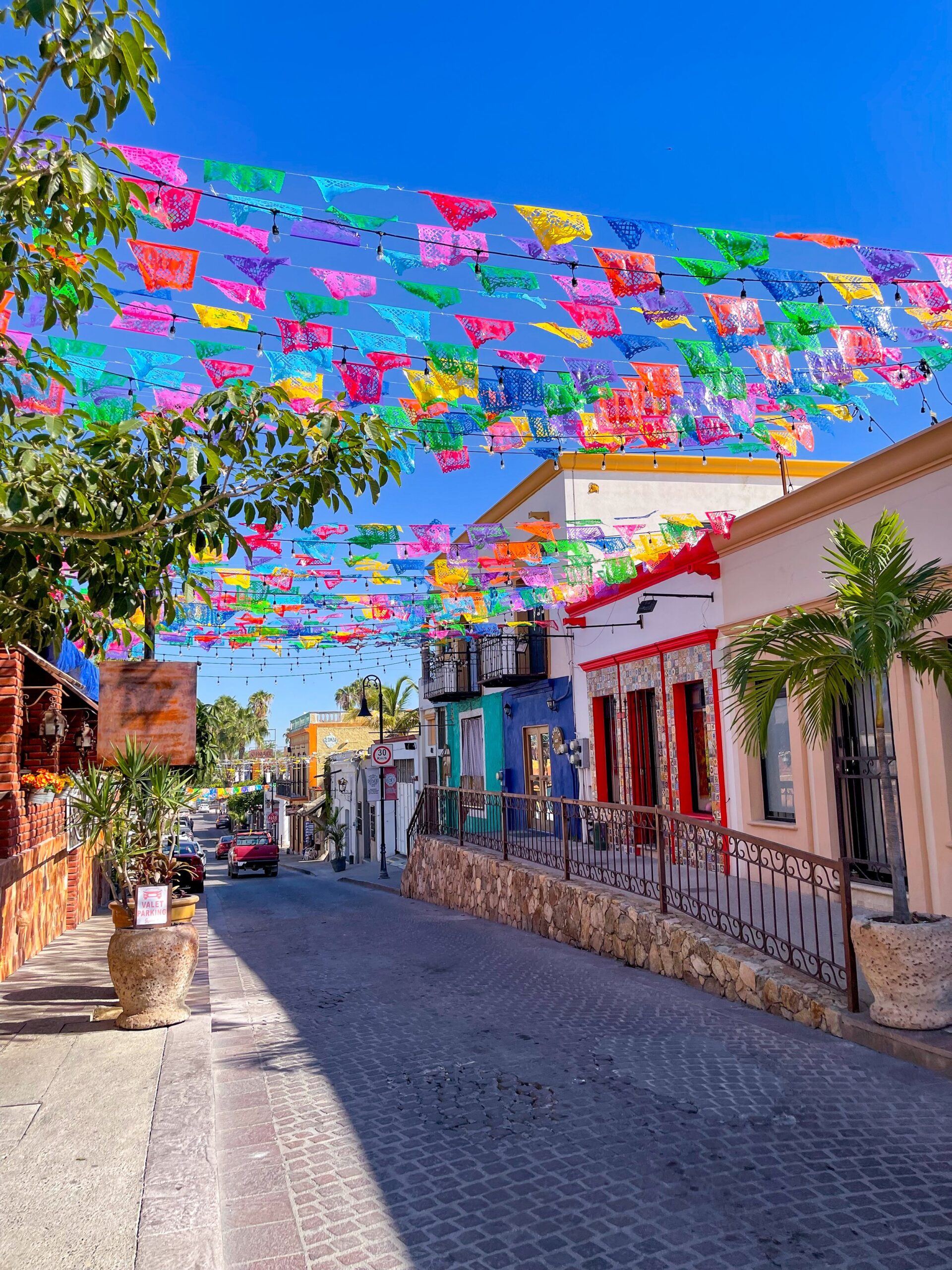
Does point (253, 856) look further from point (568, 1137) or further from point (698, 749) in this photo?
point (568, 1137)

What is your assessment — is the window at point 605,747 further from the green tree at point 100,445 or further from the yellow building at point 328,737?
the yellow building at point 328,737

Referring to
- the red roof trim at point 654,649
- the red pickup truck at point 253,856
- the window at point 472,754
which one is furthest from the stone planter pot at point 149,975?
the red pickup truck at point 253,856

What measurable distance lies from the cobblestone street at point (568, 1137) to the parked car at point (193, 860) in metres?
15.5

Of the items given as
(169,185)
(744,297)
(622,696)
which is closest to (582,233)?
(744,297)

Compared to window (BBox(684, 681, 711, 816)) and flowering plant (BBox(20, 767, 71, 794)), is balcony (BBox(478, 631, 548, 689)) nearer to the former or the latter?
window (BBox(684, 681, 711, 816))

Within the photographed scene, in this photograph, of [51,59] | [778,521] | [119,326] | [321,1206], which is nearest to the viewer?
[51,59]

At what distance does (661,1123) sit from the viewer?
177 inches

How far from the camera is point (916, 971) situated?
5469 millimetres

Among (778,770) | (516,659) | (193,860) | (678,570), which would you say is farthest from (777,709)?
(193,860)

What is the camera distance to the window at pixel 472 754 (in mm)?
22953

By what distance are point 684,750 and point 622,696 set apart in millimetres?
2182

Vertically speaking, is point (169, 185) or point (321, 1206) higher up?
point (169, 185)

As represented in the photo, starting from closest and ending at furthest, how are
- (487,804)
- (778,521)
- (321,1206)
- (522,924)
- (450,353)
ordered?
(321,1206) < (450,353) < (778,521) < (522,924) < (487,804)

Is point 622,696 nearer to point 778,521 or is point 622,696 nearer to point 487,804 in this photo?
point 487,804
